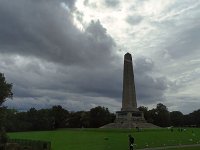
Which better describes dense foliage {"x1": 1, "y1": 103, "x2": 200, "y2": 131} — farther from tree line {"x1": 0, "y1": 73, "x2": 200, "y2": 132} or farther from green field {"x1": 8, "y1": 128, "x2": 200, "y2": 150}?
green field {"x1": 8, "y1": 128, "x2": 200, "y2": 150}

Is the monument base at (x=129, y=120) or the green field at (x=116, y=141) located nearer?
the green field at (x=116, y=141)

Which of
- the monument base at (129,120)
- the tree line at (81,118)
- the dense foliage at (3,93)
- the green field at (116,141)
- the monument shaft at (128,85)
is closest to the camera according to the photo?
the green field at (116,141)

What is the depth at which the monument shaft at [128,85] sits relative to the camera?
92.1 metres

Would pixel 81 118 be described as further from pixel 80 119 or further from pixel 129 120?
pixel 129 120

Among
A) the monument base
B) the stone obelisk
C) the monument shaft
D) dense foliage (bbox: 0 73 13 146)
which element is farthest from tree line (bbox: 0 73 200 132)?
dense foliage (bbox: 0 73 13 146)

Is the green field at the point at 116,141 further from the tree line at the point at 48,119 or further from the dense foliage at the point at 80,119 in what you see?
the dense foliage at the point at 80,119

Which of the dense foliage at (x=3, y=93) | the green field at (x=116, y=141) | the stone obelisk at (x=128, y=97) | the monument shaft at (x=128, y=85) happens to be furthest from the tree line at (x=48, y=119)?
the dense foliage at (x=3, y=93)

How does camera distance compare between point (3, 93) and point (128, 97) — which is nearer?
point (3, 93)

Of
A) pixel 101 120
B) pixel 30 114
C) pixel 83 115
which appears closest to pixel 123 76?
pixel 101 120

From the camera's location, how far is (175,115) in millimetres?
137000

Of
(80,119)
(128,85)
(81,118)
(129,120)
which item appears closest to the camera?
(128,85)

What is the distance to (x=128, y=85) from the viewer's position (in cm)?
9194

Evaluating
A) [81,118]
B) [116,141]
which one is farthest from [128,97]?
[116,141]

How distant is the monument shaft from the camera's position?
3625 inches
